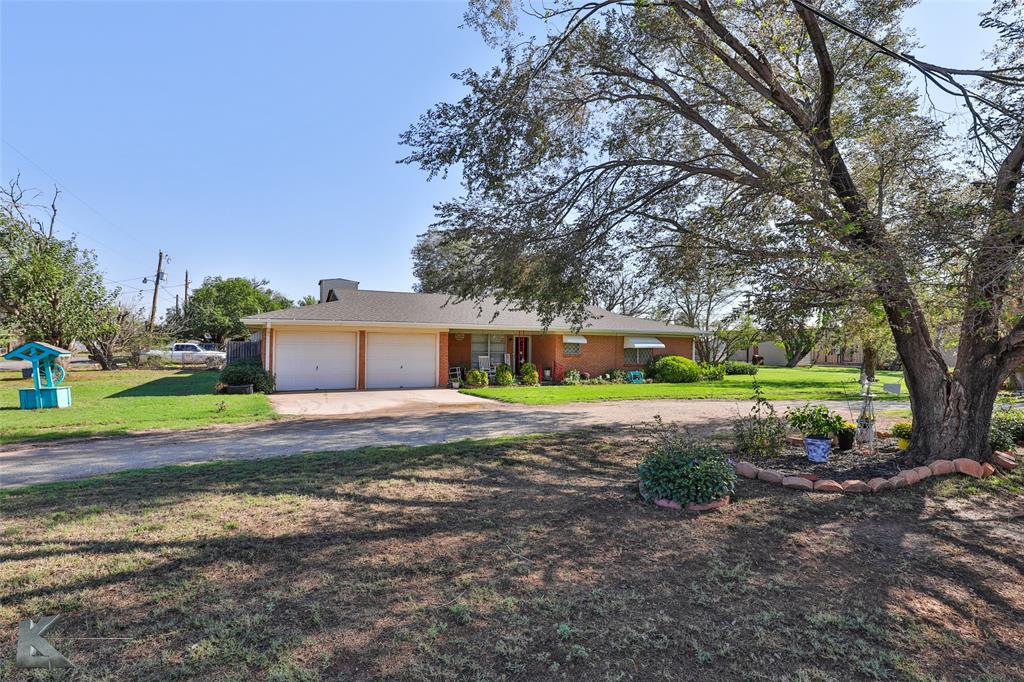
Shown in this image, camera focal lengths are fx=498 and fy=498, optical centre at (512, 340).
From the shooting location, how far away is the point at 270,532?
4.19m

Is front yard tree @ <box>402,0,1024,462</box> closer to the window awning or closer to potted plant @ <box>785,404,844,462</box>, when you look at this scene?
potted plant @ <box>785,404,844,462</box>

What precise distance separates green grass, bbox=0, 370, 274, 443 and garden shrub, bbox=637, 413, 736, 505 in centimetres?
880

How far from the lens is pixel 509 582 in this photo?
333 cm

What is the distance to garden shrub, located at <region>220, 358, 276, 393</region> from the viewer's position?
15406mm

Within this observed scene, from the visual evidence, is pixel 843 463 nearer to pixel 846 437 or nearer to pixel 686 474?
pixel 846 437

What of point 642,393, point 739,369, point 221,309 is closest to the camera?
point 642,393

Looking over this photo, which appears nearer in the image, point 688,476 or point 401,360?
point 688,476

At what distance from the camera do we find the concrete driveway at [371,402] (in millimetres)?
11945

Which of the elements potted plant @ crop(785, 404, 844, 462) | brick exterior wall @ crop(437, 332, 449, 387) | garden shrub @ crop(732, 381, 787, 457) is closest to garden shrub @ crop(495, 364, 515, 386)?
brick exterior wall @ crop(437, 332, 449, 387)

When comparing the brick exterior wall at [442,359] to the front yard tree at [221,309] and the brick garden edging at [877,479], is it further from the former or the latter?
the front yard tree at [221,309]

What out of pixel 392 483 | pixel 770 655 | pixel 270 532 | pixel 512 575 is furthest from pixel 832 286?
pixel 270 532

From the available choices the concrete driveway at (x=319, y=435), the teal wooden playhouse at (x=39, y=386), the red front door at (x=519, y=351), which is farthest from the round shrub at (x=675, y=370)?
the teal wooden playhouse at (x=39, y=386)

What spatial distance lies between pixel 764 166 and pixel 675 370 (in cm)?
1483

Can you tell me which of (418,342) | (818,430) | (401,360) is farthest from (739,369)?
(818,430)
